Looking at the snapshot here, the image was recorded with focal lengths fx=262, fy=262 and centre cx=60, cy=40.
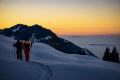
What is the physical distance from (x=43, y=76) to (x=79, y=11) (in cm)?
264

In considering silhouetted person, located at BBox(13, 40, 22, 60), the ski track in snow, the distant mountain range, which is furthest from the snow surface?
the distant mountain range

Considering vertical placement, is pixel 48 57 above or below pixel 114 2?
below

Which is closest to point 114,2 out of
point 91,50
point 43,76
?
point 91,50

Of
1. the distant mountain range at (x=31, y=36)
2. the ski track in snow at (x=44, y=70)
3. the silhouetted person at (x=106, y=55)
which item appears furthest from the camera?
the distant mountain range at (x=31, y=36)

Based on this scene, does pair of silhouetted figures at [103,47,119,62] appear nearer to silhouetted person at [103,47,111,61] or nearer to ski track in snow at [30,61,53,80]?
silhouetted person at [103,47,111,61]

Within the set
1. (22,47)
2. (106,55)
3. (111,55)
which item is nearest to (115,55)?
(111,55)

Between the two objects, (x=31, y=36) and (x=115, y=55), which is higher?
(x=31, y=36)

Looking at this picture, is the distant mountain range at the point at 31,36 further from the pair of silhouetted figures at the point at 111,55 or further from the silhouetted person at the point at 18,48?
the silhouetted person at the point at 18,48

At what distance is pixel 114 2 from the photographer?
5902 mm

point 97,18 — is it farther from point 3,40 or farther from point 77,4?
point 3,40

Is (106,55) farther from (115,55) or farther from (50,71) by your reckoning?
(50,71)

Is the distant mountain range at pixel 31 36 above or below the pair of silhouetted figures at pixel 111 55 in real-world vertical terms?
above

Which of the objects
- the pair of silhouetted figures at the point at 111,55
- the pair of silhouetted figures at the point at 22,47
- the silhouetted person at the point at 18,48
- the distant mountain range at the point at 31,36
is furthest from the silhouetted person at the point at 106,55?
the silhouetted person at the point at 18,48

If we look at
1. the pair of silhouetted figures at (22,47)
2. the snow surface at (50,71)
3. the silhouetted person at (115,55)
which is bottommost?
the snow surface at (50,71)
